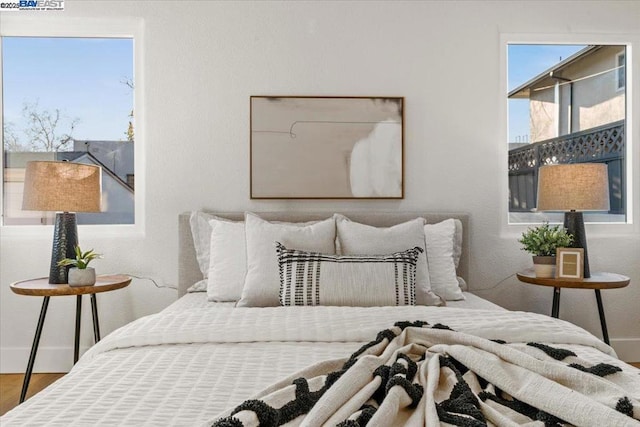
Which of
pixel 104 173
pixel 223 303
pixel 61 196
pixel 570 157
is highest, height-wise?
pixel 570 157

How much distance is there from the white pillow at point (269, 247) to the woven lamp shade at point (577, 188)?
4.17 feet

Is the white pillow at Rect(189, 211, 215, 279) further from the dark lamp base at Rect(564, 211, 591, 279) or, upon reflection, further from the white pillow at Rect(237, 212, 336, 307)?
the dark lamp base at Rect(564, 211, 591, 279)

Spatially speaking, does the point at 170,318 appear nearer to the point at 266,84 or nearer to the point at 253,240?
the point at 253,240

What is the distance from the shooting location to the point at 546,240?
121 inches

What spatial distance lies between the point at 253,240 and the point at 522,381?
1.64m

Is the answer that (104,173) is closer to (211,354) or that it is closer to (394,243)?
(394,243)

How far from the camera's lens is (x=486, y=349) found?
1499 mm

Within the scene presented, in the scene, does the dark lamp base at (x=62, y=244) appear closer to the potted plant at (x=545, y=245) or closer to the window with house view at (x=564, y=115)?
the potted plant at (x=545, y=245)

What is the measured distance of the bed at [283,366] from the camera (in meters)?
1.15

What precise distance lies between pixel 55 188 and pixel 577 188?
111 inches

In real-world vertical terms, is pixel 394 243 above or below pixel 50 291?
above

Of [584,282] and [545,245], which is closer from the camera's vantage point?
[584,282]

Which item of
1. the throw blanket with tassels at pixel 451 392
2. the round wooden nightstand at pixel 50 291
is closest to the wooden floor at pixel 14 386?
the round wooden nightstand at pixel 50 291

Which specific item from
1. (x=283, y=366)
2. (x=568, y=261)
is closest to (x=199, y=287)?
(x=283, y=366)
